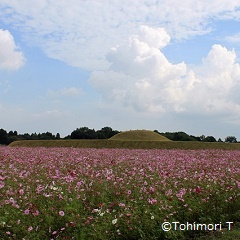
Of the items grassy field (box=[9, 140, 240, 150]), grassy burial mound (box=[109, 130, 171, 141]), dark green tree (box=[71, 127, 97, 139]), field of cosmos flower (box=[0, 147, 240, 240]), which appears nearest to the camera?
field of cosmos flower (box=[0, 147, 240, 240])

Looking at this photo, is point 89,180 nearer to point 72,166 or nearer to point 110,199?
point 110,199

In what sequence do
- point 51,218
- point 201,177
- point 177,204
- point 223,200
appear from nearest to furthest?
1. point 51,218
2. point 177,204
3. point 223,200
4. point 201,177

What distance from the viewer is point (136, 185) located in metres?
8.74

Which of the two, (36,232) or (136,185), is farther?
(136,185)

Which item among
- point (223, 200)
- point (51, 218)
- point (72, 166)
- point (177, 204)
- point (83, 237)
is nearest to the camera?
point (83, 237)

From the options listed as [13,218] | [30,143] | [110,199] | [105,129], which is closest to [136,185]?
[110,199]

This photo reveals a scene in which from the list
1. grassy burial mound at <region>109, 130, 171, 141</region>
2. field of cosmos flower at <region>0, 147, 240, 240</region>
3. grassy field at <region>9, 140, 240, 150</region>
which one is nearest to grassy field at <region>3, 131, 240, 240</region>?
field of cosmos flower at <region>0, 147, 240, 240</region>

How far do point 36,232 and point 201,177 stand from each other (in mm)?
4857

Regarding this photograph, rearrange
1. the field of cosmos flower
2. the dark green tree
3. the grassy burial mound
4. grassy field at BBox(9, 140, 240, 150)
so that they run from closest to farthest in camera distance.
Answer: the field of cosmos flower, grassy field at BBox(9, 140, 240, 150), the grassy burial mound, the dark green tree

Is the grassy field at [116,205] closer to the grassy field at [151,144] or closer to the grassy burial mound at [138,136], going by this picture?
Answer: the grassy field at [151,144]

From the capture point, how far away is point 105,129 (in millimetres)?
78125

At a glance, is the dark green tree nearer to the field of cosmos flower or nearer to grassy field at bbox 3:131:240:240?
grassy field at bbox 3:131:240:240

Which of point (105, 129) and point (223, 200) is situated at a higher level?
point (105, 129)

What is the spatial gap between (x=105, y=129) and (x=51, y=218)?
71.5 metres
